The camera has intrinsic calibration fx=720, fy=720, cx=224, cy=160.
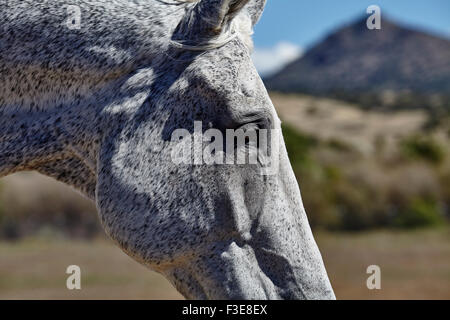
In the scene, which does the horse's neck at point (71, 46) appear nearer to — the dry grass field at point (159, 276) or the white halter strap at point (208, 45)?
the white halter strap at point (208, 45)

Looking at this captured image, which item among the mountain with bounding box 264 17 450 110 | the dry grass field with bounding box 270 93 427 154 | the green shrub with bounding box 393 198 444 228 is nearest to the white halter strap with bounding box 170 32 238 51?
the green shrub with bounding box 393 198 444 228

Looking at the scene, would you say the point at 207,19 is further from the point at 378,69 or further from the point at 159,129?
the point at 378,69

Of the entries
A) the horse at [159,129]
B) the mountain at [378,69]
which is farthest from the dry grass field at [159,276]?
the mountain at [378,69]

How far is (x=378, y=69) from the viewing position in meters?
86.7

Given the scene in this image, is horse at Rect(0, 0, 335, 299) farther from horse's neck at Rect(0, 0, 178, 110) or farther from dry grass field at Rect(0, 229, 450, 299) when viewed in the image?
dry grass field at Rect(0, 229, 450, 299)

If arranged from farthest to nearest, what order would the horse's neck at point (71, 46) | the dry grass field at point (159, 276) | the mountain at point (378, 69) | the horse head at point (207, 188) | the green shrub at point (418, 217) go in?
the mountain at point (378, 69), the green shrub at point (418, 217), the dry grass field at point (159, 276), the horse's neck at point (71, 46), the horse head at point (207, 188)

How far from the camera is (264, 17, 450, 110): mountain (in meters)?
84.4

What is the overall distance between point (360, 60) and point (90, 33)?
Result: 294 feet

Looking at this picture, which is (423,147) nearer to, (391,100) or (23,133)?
(23,133)

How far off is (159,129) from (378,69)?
87009mm

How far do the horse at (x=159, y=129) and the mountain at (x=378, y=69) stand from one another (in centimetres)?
7135

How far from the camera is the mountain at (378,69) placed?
84.4 m

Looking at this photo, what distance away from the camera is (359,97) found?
273ft
